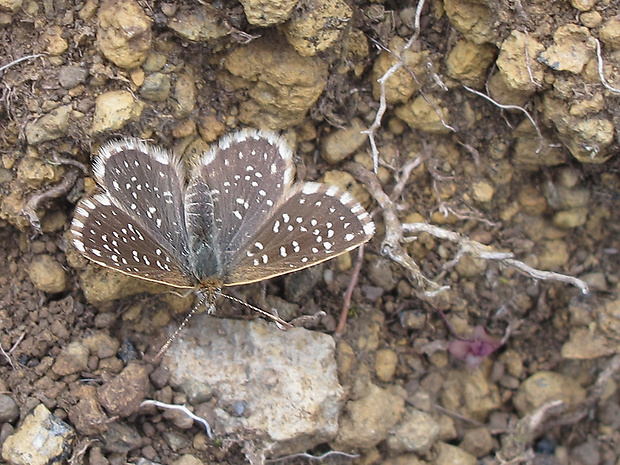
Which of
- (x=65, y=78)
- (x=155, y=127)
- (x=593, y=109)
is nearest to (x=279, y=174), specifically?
(x=155, y=127)

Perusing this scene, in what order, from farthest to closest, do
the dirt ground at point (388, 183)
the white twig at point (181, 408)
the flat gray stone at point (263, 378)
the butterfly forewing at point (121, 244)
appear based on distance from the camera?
1. the flat gray stone at point (263, 378)
2. the white twig at point (181, 408)
3. the dirt ground at point (388, 183)
4. the butterfly forewing at point (121, 244)

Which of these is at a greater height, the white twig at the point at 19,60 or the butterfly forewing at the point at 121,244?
the white twig at the point at 19,60

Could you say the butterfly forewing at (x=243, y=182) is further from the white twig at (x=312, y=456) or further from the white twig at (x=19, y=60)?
the white twig at (x=312, y=456)

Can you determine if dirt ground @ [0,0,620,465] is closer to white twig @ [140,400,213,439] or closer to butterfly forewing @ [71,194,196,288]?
white twig @ [140,400,213,439]

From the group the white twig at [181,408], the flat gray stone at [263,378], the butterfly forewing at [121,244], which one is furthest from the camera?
the flat gray stone at [263,378]

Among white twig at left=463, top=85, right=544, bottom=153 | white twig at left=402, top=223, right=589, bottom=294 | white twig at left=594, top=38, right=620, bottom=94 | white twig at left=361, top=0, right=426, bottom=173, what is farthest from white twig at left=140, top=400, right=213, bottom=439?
white twig at left=594, top=38, right=620, bottom=94

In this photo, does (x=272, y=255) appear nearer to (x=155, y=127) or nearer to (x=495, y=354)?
(x=155, y=127)

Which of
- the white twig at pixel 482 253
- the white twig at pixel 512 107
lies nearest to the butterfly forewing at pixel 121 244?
the white twig at pixel 482 253

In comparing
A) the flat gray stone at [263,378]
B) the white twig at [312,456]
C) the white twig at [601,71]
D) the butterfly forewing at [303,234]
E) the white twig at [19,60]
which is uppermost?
the white twig at [19,60]

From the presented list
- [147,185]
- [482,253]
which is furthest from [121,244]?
[482,253]

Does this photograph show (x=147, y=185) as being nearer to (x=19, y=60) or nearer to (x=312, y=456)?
(x=19, y=60)
